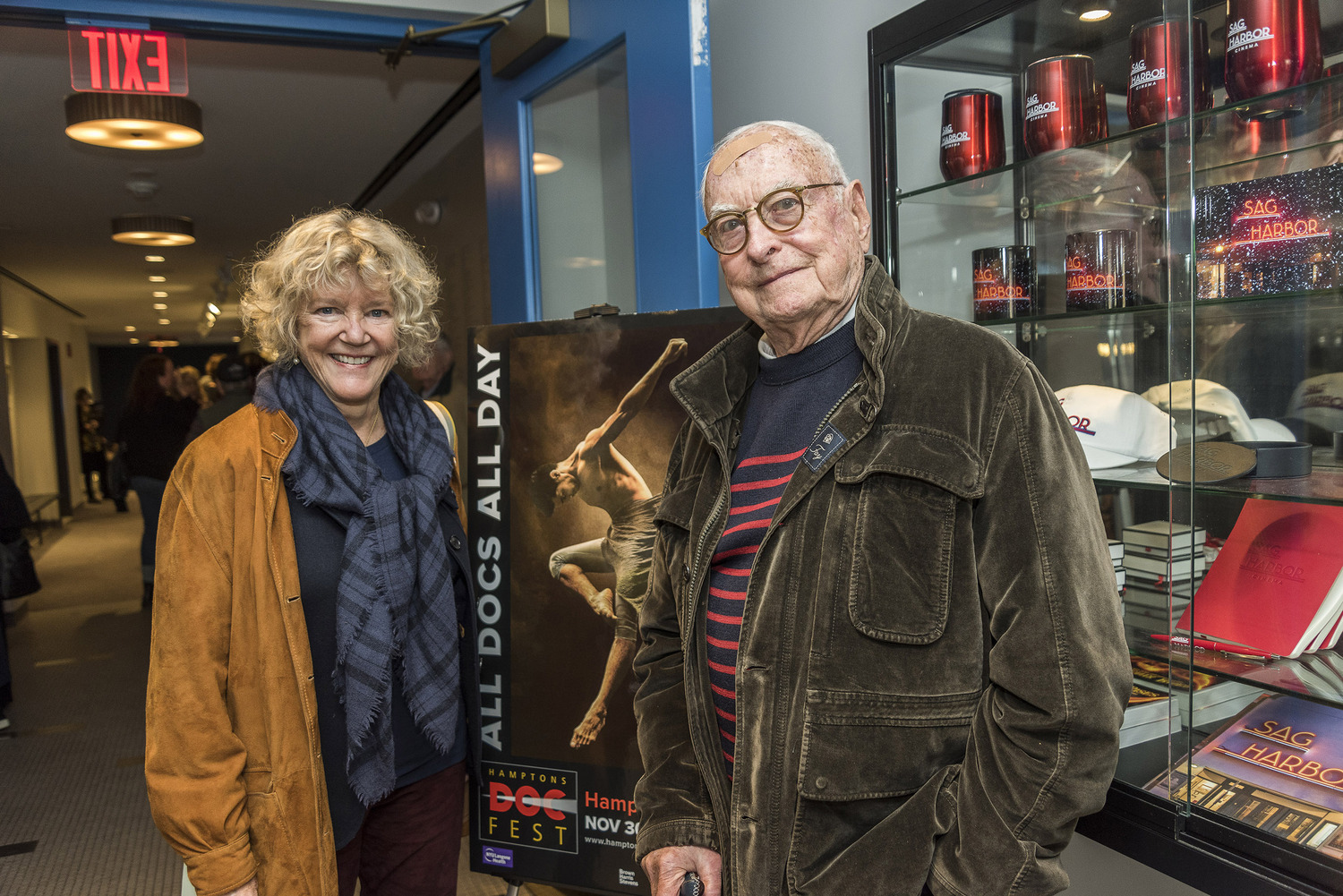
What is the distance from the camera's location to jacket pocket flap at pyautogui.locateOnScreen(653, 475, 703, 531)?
1321 millimetres

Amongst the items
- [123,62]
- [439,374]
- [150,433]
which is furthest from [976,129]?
[150,433]

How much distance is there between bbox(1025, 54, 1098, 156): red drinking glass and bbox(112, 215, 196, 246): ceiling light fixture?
7.50m

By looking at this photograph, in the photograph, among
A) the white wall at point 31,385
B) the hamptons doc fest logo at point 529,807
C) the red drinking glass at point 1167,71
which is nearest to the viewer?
the red drinking glass at point 1167,71

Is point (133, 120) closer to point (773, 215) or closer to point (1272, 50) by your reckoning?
point (773, 215)

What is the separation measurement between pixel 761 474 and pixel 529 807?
1.37 m

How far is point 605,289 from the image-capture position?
8.68 feet

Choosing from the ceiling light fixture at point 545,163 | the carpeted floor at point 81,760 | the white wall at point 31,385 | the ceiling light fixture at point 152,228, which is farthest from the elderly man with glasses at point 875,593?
the white wall at point 31,385

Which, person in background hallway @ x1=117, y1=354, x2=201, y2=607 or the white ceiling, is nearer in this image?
the white ceiling

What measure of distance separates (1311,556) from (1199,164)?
0.62 meters

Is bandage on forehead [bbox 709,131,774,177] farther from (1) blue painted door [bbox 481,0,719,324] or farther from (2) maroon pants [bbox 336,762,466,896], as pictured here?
(2) maroon pants [bbox 336,762,466,896]

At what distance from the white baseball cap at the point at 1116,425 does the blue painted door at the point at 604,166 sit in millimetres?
813

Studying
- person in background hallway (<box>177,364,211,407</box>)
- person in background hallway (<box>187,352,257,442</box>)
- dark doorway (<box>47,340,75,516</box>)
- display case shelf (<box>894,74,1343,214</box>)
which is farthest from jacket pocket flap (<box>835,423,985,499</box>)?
dark doorway (<box>47,340,75,516</box>)

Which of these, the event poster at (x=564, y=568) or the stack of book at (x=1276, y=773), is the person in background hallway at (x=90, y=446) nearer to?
the event poster at (x=564, y=568)

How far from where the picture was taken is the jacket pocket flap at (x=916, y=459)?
1.00m
